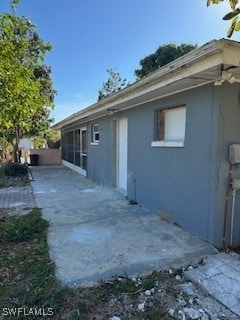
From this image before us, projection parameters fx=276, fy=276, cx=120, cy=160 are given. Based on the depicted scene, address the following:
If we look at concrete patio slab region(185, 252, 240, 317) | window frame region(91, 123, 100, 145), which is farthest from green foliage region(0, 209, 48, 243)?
window frame region(91, 123, 100, 145)

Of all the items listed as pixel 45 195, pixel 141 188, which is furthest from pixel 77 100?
pixel 141 188

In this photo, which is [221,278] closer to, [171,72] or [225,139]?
[225,139]

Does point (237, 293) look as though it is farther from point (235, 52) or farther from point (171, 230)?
point (235, 52)

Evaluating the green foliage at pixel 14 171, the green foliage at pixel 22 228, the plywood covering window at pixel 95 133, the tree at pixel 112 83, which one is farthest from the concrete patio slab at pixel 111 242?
the tree at pixel 112 83

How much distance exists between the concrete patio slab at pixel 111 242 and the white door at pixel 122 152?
5.26 ft

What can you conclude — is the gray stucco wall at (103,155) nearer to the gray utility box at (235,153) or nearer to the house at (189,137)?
the house at (189,137)

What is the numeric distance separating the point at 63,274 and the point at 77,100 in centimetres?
2504

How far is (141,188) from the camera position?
7.07m

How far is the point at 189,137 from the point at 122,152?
406 cm

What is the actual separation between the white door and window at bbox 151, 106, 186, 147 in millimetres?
2286

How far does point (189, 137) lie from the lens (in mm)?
4988

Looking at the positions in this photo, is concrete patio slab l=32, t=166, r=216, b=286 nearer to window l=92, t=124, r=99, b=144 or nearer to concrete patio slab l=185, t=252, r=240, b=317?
concrete patio slab l=185, t=252, r=240, b=317

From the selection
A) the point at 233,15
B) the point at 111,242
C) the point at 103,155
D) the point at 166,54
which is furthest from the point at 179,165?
the point at 166,54

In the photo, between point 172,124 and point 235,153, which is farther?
point 172,124
